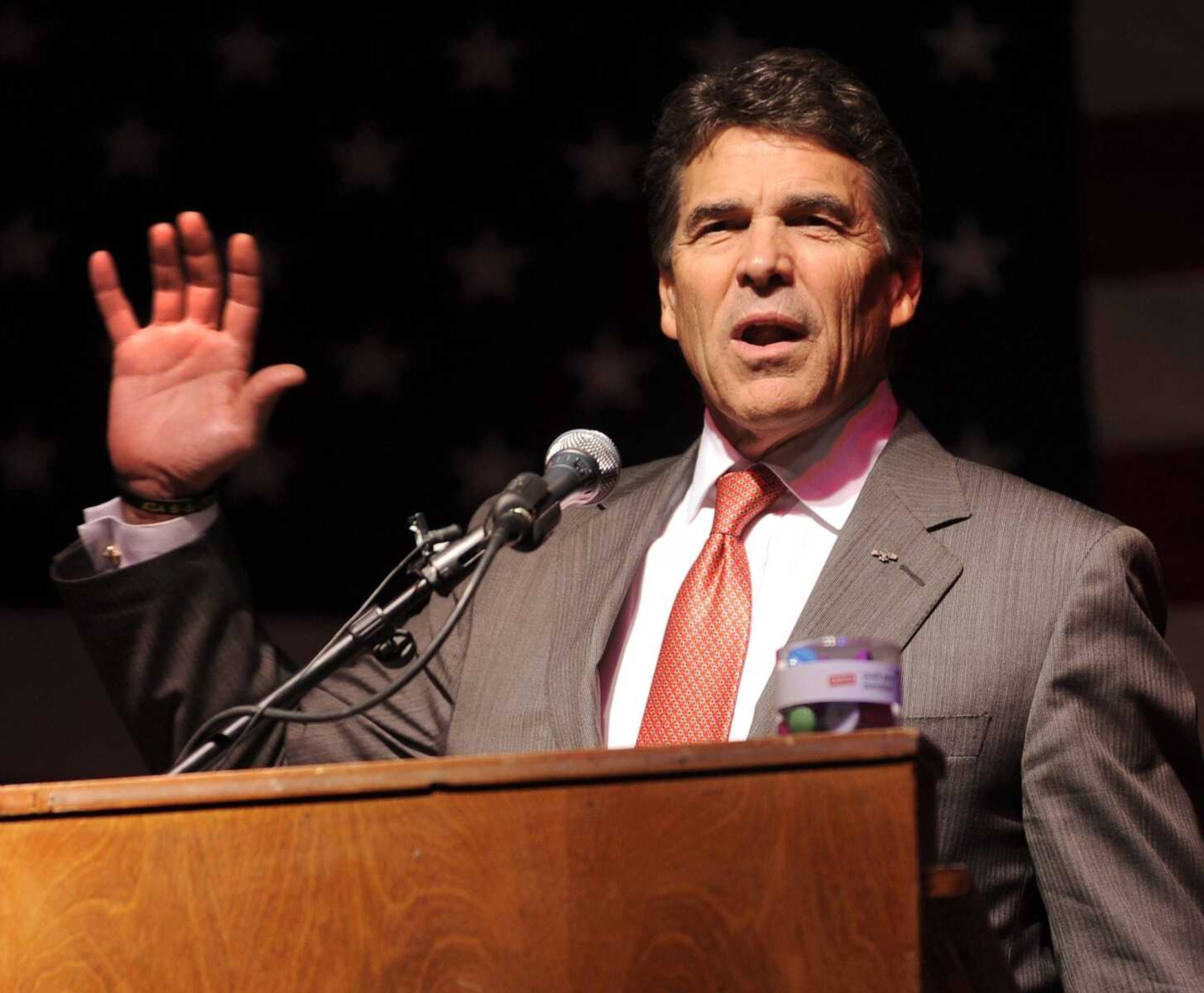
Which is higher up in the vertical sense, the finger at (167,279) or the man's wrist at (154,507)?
the finger at (167,279)

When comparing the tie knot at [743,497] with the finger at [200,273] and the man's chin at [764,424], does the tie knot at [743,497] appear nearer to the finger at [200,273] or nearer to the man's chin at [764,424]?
the man's chin at [764,424]

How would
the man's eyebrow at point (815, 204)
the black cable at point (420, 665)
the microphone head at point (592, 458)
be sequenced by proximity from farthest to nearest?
1. the man's eyebrow at point (815, 204)
2. the microphone head at point (592, 458)
3. the black cable at point (420, 665)

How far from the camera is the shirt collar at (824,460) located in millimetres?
2193

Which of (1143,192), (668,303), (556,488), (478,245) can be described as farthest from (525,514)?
(1143,192)

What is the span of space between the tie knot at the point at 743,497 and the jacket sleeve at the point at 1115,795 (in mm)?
427

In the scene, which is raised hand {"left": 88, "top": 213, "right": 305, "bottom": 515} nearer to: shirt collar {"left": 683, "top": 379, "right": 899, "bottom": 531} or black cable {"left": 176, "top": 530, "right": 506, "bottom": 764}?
black cable {"left": 176, "top": 530, "right": 506, "bottom": 764}

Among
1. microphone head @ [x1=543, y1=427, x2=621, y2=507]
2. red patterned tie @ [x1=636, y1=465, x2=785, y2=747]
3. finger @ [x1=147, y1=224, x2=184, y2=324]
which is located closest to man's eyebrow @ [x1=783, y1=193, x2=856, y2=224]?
red patterned tie @ [x1=636, y1=465, x2=785, y2=747]

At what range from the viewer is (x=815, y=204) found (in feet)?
7.49

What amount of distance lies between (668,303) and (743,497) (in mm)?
441

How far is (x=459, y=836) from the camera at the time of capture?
128cm

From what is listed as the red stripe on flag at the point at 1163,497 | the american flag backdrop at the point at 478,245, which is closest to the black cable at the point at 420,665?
the american flag backdrop at the point at 478,245

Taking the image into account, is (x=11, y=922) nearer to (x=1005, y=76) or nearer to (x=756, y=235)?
(x=756, y=235)

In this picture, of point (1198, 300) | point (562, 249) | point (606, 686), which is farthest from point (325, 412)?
point (1198, 300)

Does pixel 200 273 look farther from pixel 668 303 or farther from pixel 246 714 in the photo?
pixel 668 303
